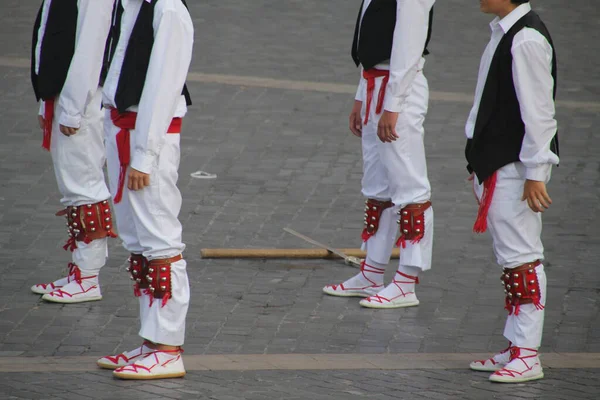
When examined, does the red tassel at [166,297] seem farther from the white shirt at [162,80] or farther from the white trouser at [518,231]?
Result: the white trouser at [518,231]

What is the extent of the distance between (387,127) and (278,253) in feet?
4.97

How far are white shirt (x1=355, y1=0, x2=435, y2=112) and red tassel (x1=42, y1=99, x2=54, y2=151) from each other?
6.67 feet

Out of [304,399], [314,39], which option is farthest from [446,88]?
[304,399]

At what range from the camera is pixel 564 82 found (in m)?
12.8

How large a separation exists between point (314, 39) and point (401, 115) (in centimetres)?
751

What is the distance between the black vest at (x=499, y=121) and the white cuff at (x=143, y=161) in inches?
65.2

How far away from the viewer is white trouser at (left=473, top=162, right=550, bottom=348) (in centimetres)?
591

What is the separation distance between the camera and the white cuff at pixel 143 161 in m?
5.62

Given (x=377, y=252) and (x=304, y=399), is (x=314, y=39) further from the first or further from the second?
(x=304, y=399)

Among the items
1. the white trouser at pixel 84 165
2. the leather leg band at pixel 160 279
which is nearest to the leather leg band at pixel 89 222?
the white trouser at pixel 84 165

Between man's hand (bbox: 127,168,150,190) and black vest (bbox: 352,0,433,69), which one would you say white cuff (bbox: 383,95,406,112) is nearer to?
black vest (bbox: 352,0,433,69)

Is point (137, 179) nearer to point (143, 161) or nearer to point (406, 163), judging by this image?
point (143, 161)

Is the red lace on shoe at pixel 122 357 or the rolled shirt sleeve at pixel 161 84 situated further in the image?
the red lace on shoe at pixel 122 357

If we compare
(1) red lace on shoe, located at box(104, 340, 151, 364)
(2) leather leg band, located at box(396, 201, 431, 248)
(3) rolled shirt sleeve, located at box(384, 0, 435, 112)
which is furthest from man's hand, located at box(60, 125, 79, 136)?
(2) leather leg band, located at box(396, 201, 431, 248)
